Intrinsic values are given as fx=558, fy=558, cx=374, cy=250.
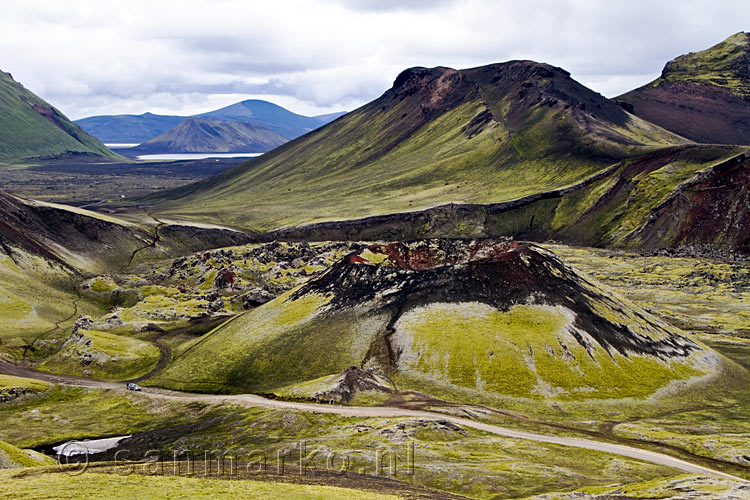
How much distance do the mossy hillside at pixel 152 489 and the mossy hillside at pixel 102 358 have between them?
6713 centimetres

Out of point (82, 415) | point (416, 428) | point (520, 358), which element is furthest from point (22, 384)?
point (520, 358)

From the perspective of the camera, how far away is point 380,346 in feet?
342

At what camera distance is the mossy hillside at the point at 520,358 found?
90.9 metres

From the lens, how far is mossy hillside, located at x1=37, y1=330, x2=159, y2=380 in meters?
118

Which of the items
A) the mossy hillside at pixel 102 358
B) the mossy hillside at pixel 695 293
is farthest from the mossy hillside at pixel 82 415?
the mossy hillside at pixel 695 293

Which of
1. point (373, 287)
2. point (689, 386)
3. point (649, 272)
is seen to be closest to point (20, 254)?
point (373, 287)

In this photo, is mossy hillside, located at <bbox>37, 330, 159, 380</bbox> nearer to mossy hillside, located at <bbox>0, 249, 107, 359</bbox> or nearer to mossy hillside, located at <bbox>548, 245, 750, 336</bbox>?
mossy hillside, located at <bbox>0, 249, 107, 359</bbox>

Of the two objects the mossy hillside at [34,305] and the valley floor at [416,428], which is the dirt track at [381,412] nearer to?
the valley floor at [416,428]

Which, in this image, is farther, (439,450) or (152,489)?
(439,450)

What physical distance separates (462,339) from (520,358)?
1073 centimetres

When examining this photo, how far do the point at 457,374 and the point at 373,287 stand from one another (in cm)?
2920

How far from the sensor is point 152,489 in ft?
165

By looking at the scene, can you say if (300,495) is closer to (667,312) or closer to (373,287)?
(373,287)

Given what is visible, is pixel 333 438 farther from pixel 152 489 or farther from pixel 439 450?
pixel 152 489
